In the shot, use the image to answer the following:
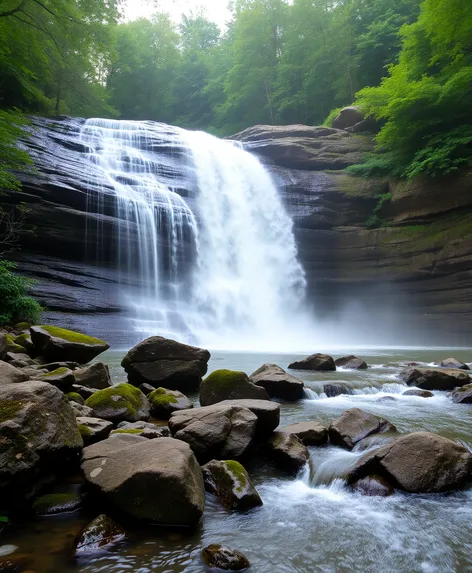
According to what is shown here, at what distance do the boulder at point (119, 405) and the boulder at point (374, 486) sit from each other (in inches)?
101

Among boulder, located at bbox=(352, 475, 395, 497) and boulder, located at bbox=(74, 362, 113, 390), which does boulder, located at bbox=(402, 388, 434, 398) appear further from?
boulder, located at bbox=(74, 362, 113, 390)

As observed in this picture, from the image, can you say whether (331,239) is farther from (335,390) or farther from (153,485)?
(153,485)

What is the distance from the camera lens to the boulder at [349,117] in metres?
26.1

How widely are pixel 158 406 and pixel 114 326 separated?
11577mm

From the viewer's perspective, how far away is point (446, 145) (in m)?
18.8

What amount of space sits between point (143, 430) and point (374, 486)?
7.27ft

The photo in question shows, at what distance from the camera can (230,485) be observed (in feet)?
10.8

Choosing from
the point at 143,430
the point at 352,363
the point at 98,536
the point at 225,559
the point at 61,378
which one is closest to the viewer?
the point at 225,559

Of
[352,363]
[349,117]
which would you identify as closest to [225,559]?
[352,363]

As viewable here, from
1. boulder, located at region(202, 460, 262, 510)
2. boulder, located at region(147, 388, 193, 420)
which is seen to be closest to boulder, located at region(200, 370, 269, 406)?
boulder, located at region(147, 388, 193, 420)

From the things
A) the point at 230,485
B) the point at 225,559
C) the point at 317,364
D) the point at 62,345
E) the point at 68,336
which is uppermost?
the point at 68,336

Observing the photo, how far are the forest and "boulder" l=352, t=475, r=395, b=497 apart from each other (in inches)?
486

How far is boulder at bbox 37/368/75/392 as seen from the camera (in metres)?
4.93

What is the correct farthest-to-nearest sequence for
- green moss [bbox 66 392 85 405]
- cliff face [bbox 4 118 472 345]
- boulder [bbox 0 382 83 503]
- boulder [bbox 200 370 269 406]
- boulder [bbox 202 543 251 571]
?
1. cliff face [bbox 4 118 472 345]
2. boulder [bbox 200 370 269 406]
3. green moss [bbox 66 392 85 405]
4. boulder [bbox 0 382 83 503]
5. boulder [bbox 202 543 251 571]
